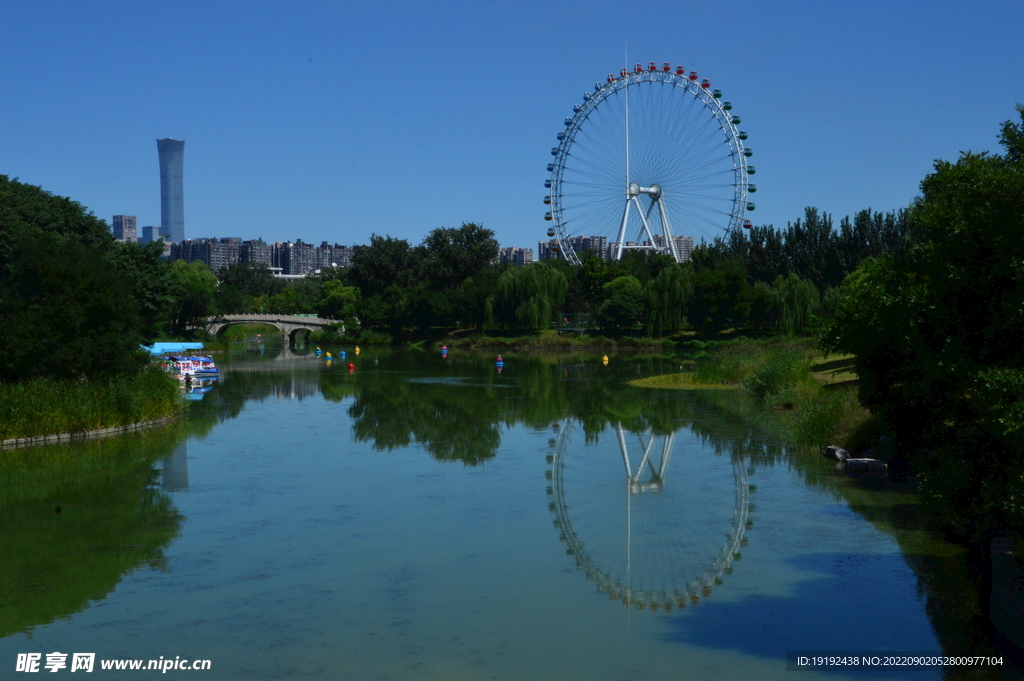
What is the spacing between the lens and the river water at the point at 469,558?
1280cm

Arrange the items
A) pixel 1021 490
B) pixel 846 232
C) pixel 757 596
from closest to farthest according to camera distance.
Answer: pixel 1021 490
pixel 757 596
pixel 846 232

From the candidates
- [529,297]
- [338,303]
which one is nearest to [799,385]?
[529,297]

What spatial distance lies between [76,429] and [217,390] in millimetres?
19384

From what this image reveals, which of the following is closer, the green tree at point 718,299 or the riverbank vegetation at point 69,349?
the riverbank vegetation at point 69,349

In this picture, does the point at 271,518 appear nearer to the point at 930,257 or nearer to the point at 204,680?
the point at 204,680

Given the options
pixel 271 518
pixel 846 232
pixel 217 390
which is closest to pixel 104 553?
pixel 271 518

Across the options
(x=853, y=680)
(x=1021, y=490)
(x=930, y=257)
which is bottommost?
(x=853, y=680)

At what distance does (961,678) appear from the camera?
1170cm

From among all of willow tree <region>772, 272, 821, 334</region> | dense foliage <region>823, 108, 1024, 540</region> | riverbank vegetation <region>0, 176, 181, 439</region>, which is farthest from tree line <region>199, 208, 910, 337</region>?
dense foliage <region>823, 108, 1024, 540</region>

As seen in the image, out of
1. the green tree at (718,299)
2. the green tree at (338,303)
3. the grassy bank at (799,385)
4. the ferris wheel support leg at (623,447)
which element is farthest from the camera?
the green tree at (338,303)

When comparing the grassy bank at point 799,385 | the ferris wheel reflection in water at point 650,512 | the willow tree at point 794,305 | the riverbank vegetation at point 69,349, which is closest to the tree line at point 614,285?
the willow tree at point 794,305

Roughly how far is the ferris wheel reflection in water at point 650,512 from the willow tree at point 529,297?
58.4 m

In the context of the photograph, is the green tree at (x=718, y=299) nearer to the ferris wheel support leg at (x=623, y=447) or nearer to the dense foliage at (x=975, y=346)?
the ferris wheel support leg at (x=623, y=447)

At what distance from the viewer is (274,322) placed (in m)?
103
